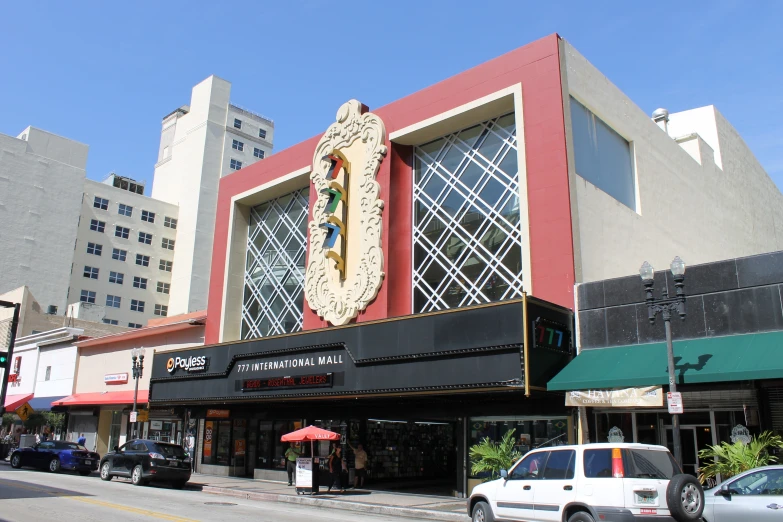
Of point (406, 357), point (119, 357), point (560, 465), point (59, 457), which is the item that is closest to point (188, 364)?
point (59, 457)

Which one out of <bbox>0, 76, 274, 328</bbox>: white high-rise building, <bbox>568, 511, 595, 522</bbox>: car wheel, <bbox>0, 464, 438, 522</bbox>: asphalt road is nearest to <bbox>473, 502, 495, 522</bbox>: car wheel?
<bbox>568, 511, 595, 522</bbox>: car wheel

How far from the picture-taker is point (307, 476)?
832 inches

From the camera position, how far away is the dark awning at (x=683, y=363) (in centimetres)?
1477

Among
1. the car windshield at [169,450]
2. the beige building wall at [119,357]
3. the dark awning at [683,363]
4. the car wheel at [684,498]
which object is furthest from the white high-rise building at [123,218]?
the car wheel at [684,498]

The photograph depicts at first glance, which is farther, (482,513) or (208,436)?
(208,436)

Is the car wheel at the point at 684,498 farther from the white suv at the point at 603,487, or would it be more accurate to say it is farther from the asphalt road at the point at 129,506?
the asphalt road at the point at 129,506

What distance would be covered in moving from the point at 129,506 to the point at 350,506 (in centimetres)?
584

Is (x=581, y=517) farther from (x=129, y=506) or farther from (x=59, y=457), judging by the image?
→ (x=59, y=457)

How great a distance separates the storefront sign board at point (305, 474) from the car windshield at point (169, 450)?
531 cm

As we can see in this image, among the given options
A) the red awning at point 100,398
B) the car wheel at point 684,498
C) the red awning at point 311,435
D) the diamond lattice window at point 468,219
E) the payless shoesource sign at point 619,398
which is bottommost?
the car wheel at point 684,498

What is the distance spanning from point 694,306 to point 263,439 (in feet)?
62.5

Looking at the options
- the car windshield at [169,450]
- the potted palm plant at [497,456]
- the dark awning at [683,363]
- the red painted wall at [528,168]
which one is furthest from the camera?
the car windshield at [169,450]

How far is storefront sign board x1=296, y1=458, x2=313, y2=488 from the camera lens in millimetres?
21078

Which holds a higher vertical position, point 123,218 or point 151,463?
point 123,218
